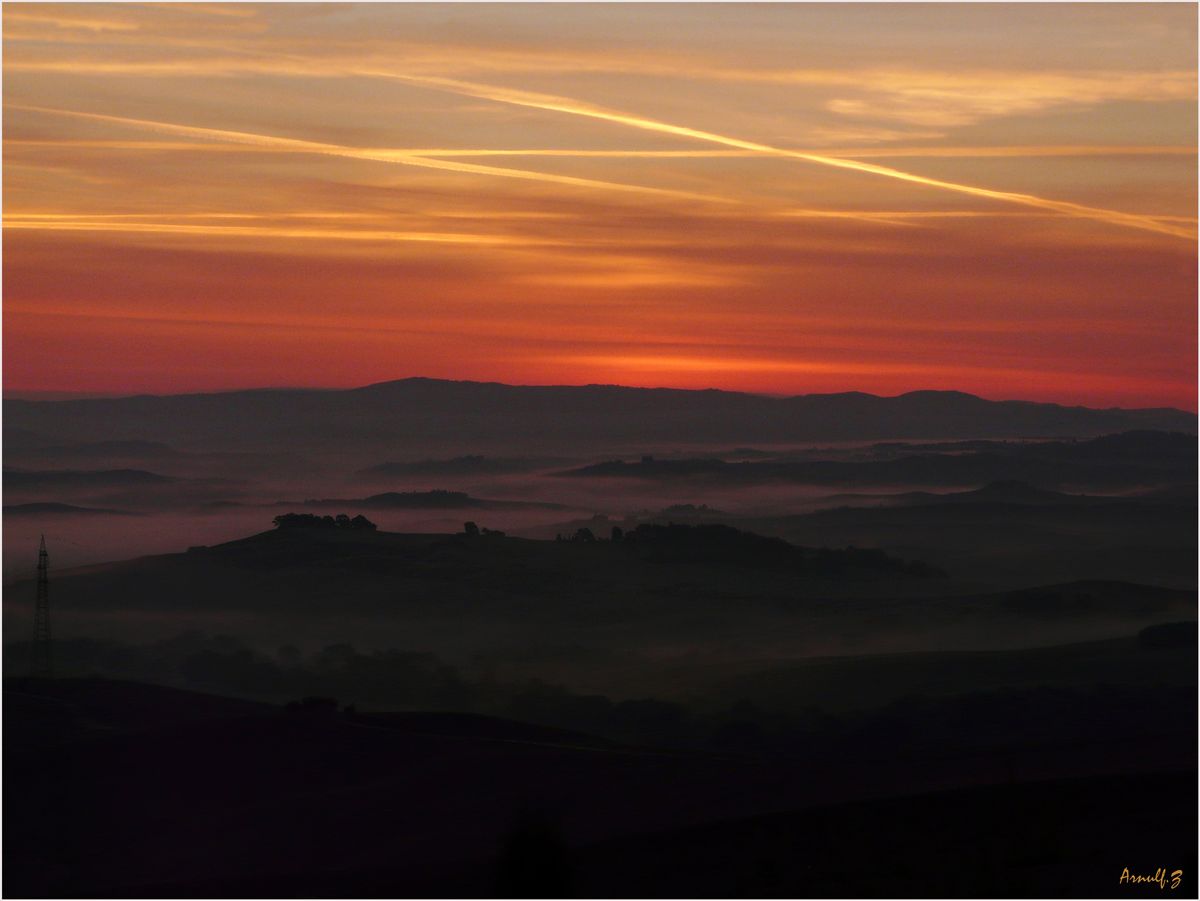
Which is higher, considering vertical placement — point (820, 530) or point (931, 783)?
point (931, 783)

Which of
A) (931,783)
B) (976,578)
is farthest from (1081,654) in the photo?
(976,578)

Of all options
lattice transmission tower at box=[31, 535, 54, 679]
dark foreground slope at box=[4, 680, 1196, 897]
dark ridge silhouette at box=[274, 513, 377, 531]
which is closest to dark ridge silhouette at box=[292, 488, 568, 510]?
dark ridge silhouette at box=[274, 513, 377, 531]

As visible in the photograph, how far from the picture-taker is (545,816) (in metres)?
18.0

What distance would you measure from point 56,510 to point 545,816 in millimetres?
154040

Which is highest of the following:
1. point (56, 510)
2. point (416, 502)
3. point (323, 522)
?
point (56, 510)

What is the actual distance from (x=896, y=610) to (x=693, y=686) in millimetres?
47827

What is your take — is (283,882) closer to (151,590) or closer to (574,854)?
Answer: (574,854)

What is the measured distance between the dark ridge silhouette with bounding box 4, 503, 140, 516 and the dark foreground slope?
125598 millimetres

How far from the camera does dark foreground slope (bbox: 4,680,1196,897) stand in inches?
701

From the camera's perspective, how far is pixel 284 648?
113 meters
